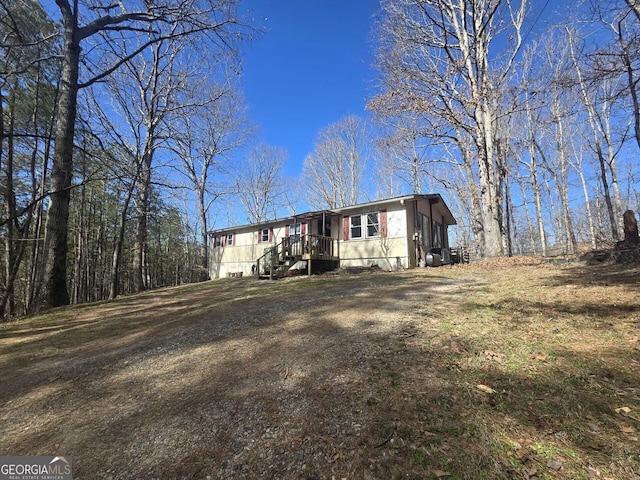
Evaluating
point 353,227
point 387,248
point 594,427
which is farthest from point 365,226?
point 594,427

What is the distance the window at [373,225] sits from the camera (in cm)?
1411

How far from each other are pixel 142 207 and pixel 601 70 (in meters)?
18.1

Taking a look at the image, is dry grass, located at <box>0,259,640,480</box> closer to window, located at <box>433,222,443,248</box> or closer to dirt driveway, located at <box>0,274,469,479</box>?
dirt driveway, located at <box>0,274,469,479</box>

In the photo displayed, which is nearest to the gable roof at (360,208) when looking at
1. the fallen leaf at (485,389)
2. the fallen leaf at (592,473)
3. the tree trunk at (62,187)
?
the tree trunk at (62,187)

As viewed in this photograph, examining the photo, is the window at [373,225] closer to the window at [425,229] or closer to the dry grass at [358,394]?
the window at [425,229]

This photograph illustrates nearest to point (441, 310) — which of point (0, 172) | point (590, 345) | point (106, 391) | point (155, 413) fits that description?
point (590, 345)

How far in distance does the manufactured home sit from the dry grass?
825 cm

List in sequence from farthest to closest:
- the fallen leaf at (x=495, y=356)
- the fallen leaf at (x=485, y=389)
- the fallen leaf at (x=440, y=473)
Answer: the fallen leaf at (x=495, y=356) → the fallen leaf at (x=485, y=389) → the fallen leaf at (x=440, y=473)

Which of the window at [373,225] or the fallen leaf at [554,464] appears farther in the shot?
the window at [373,225]

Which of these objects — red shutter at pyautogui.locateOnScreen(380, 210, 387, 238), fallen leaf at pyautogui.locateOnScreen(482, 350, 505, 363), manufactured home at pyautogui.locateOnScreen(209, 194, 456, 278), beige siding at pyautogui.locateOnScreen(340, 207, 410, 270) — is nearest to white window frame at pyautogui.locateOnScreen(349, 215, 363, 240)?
manufactured home at pyautogui.locateOnScreen(209, 194, 456, 278)

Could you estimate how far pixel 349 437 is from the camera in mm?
1961

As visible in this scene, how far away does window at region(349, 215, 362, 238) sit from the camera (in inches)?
578

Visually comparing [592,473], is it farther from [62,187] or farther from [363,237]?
[363,237]

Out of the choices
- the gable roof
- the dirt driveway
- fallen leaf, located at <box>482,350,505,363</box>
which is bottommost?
the dirt driveway
